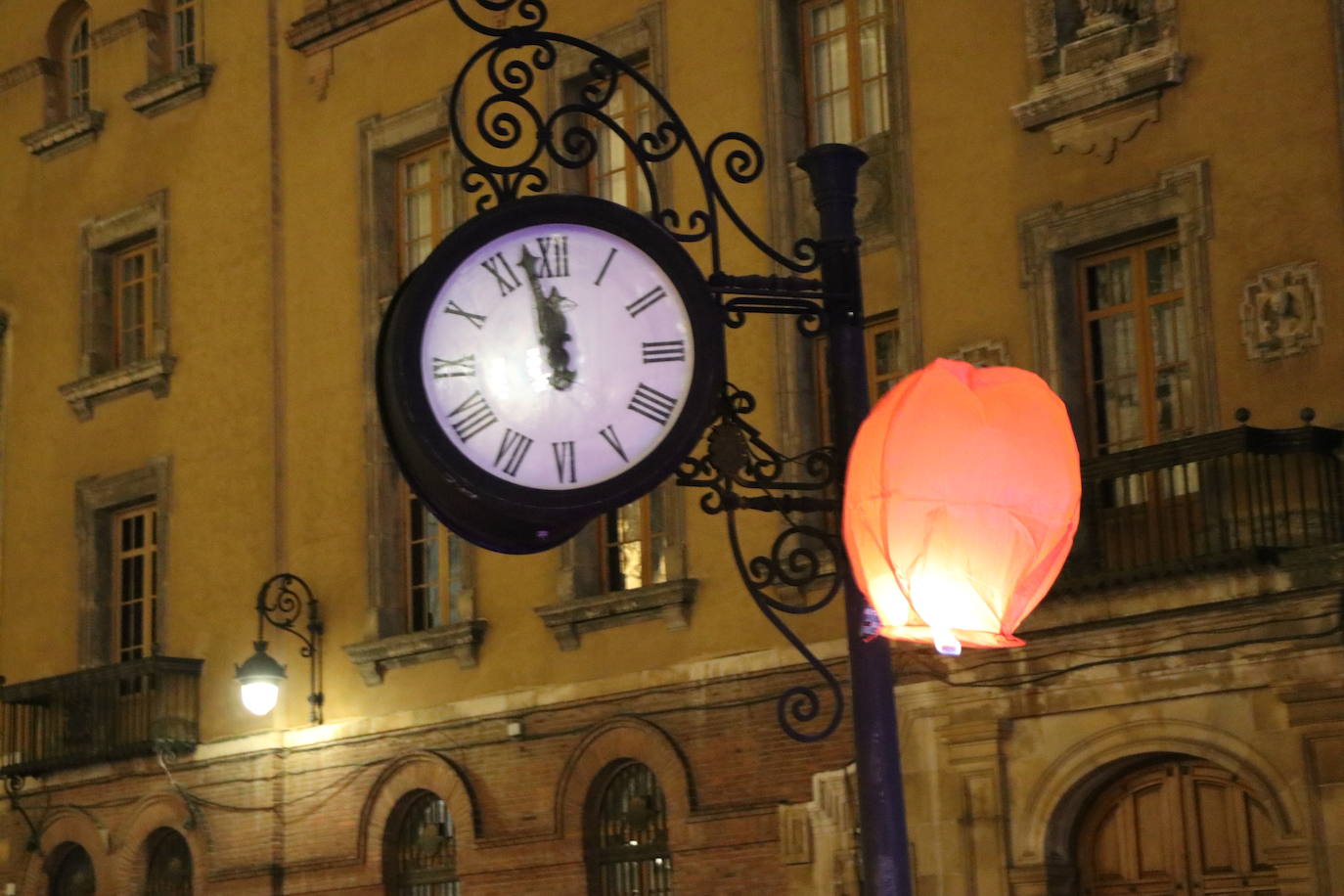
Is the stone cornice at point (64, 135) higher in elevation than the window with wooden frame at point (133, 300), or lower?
higher

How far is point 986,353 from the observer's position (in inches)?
652

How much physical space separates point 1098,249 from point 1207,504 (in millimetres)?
2473

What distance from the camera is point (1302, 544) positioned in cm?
1416

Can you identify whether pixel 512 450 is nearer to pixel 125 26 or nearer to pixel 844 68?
pixel 844 68

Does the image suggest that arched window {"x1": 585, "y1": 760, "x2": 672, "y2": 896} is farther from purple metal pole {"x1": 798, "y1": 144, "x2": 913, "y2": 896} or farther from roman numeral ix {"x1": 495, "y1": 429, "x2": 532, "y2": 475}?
roman numeral ix {"x1": 495, "y1": 429, "x2": 532, "y2": 475}

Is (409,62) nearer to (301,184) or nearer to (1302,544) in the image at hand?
(301,184)

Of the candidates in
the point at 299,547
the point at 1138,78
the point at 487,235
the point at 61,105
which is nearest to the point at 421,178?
the point at 299,547

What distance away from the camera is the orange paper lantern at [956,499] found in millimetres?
5043

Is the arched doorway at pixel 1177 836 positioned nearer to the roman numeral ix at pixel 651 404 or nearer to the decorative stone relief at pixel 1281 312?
the decorative stone relief at pixel 1281 312

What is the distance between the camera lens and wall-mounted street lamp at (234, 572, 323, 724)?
2097 cm

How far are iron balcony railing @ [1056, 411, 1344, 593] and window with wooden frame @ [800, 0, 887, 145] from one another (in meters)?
4.00

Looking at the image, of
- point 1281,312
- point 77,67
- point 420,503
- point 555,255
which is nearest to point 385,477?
point 420,503

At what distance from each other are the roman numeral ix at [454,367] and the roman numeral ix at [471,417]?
0.19 feet

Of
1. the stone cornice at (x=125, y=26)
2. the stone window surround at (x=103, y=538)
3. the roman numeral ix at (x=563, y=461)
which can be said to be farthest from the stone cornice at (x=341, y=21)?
the roman numeral ix at (x=563, y=461)
